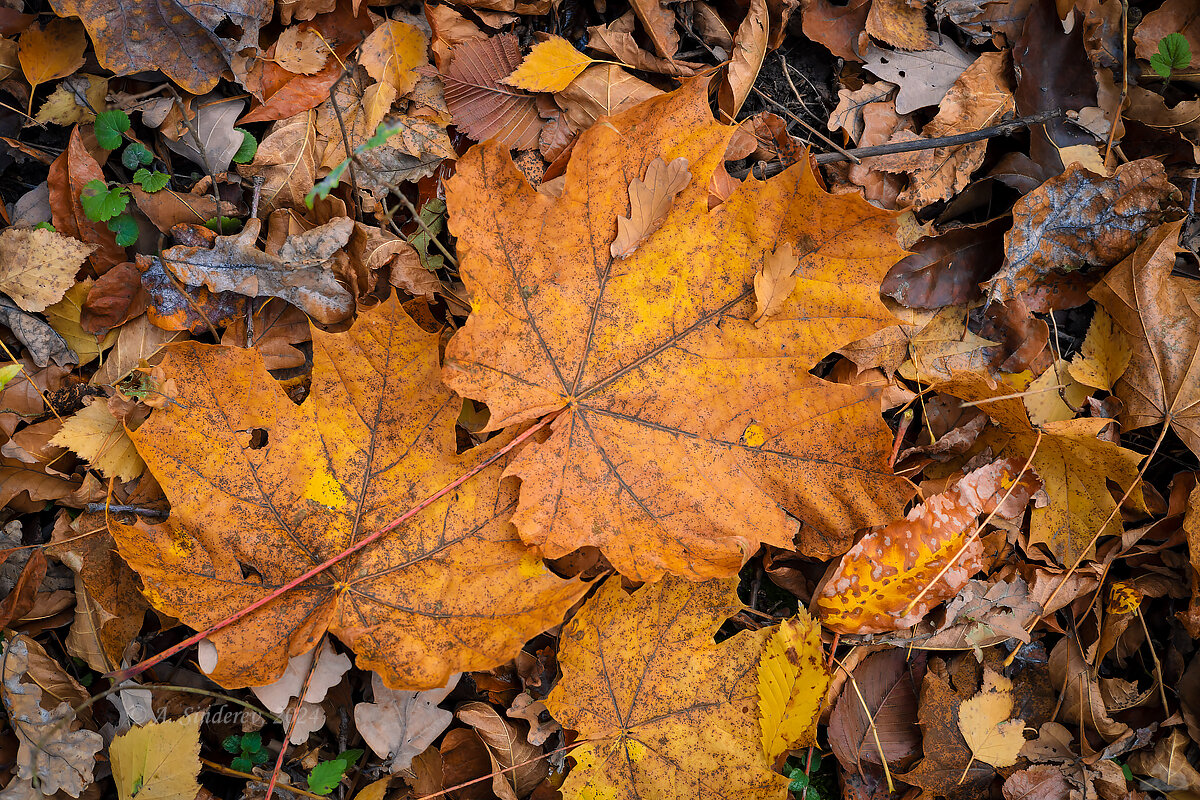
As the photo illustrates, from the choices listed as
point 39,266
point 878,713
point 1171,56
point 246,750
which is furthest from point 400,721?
point 1171,56

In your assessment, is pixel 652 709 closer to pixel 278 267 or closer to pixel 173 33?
pixel 278 267

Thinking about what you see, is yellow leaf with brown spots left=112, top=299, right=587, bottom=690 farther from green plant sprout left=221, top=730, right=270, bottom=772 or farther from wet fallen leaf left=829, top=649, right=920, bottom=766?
wet fallen leaf left=829, top=649, right=920, bottom=766

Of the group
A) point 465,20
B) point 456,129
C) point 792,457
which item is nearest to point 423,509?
point 792,457

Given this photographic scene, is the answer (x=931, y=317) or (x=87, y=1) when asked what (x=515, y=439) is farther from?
(x=87, y=1)

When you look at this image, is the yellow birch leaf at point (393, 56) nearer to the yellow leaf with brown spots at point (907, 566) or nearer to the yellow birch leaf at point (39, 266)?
the yellow birch leaf at point (39, 266)

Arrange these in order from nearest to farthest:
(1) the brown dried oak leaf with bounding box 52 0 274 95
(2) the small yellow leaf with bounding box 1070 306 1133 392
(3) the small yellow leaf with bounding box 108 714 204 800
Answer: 1. (3) the small yellow leaf with bounding box 108 714 204 800
2. (1) the brown dried oak leaf with bounding box 52 0 274 95
3. (2) the small yellow leaf with bounding box 1070 306 1133 392

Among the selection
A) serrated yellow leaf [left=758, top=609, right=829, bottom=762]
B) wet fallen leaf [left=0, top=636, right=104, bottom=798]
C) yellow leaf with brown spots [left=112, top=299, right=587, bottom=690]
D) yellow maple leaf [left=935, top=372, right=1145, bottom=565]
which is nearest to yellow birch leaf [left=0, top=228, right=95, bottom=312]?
yellow leaf with brown spots [left=112, top=299, right=587, bottom=690]
